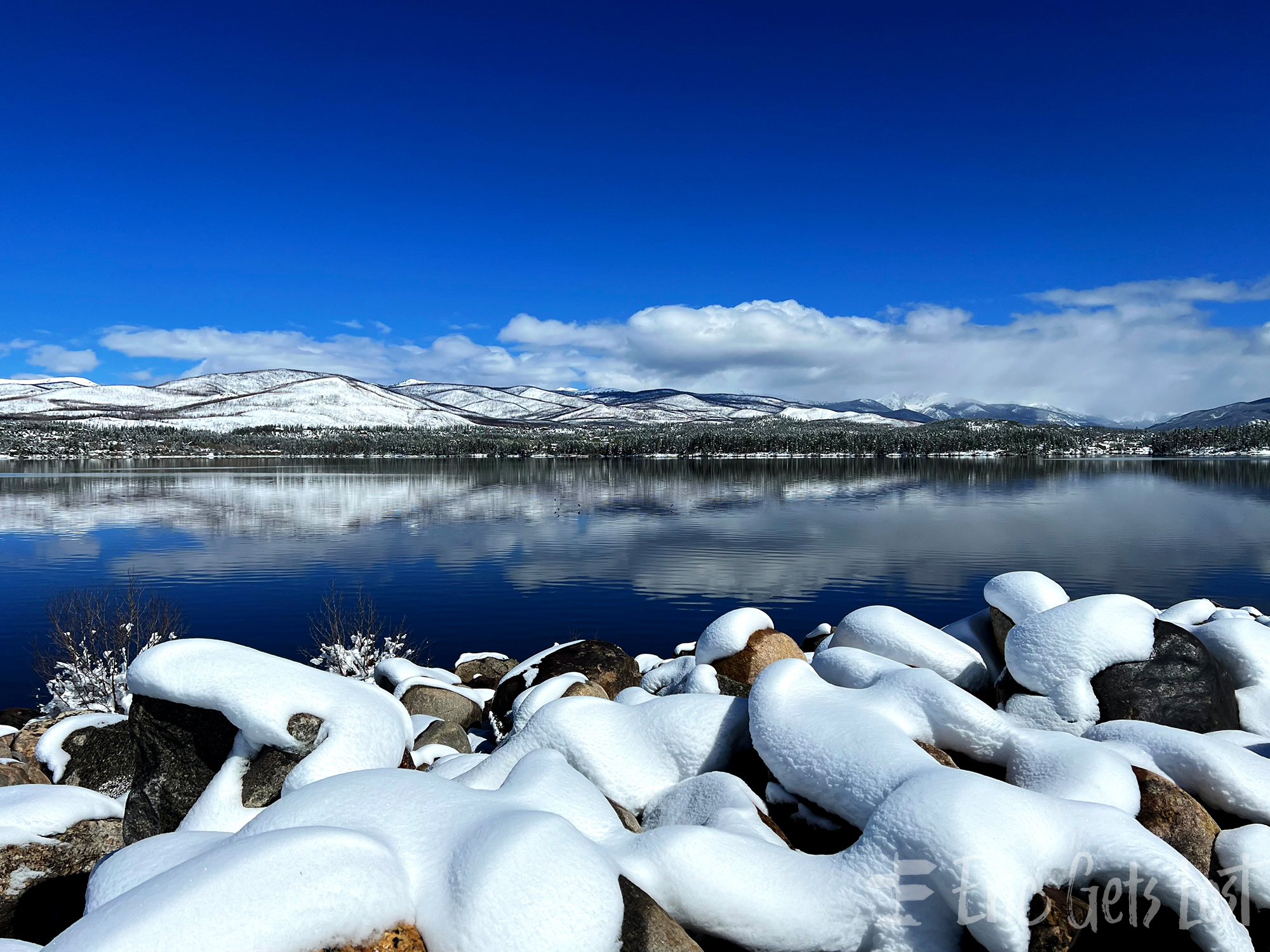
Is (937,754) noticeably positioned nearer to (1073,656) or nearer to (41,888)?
(1073,656)

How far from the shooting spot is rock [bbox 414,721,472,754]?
33.7 feet

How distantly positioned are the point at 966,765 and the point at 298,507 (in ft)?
210

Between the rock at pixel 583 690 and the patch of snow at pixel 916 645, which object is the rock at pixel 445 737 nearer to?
the rock at pixel 583 690

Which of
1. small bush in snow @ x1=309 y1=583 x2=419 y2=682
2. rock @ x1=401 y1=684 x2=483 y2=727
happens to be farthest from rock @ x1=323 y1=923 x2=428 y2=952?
small bush in snow @ x1=309 y1=583 x2=419 y2=682

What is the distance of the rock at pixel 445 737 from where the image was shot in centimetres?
1028

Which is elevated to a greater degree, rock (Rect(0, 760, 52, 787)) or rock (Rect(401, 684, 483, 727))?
A: rock (Rect(0, 760, 52, 787))

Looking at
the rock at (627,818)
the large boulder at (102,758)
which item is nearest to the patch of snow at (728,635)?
the rock at (627,818)

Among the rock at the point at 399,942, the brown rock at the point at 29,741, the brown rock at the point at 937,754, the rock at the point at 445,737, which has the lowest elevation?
the brown rock at the point at 29,741

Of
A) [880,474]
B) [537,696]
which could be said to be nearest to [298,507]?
[537,696]

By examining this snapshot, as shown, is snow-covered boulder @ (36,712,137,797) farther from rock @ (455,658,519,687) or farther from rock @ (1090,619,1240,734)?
rock @ (1090,619,1240,734)

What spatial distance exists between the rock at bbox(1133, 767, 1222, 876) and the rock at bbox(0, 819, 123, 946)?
8032mm

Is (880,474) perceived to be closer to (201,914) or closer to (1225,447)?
(201,914)

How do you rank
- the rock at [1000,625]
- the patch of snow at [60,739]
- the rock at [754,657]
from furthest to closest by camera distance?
1. the rock at [754,657]
2. the rock at [1000,625]
3. the patch of snow at [60,739]

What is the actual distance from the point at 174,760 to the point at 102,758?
2.74 metres
